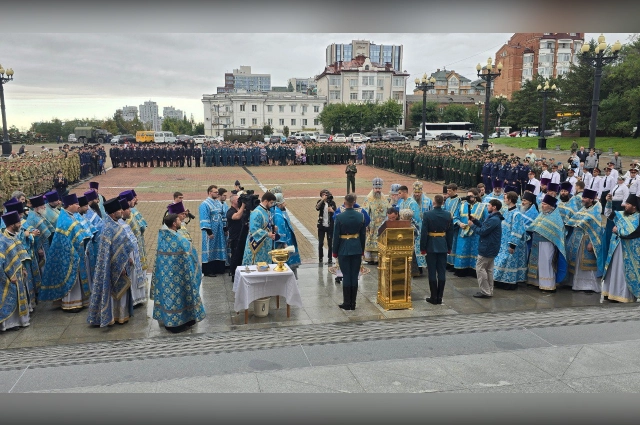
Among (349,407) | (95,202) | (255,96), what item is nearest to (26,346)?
(95,202)

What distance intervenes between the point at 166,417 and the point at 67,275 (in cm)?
490

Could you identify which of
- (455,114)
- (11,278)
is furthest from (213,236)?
(455,114)

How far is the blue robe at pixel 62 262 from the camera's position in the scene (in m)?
8.20

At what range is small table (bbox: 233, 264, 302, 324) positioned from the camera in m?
7.57

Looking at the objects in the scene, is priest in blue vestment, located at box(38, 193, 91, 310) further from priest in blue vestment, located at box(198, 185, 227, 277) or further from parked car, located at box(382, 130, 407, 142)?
parked car, located at box(382, 130, 407, 142)

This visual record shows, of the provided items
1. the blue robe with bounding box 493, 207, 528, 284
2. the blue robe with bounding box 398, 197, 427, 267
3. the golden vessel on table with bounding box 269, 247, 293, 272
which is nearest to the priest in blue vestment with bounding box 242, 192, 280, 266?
the golden vessel on table with bounding box 269, 247, 293, 272

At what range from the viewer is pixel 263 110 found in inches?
3492

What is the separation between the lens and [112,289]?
7.45 metres

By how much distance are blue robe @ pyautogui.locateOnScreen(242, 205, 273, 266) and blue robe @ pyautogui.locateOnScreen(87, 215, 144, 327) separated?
1860mm

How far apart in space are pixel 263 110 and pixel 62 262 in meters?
82.7

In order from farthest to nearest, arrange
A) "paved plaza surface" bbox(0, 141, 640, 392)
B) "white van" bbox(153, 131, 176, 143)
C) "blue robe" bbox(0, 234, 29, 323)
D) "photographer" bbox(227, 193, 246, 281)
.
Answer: "white van" bbox(153, 131, 176, 143) → "photographer" bbox(227, 193, 246, 281) → "blue robe" bbox(0, 234, 29, 323) → "paved plaza surface" bbox(0, 141, 640, 392)
